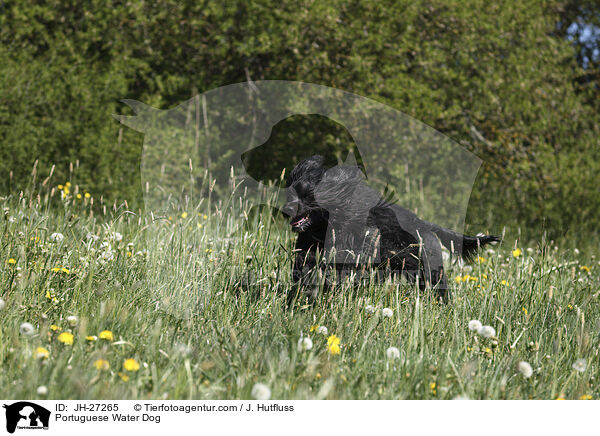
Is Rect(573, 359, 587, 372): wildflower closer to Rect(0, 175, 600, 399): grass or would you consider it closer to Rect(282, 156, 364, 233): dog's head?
Rect(0, 175, 600, 399): grass

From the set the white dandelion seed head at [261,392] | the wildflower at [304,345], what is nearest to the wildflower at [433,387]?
the wildflower at [304,345]

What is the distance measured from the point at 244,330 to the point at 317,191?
93 cm

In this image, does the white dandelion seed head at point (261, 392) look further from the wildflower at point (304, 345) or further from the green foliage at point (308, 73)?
the green foliage at point (308, 73)

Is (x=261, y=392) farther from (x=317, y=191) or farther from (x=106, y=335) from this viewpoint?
(x=317, y=191)

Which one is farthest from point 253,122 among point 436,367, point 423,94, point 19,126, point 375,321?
point 436,367

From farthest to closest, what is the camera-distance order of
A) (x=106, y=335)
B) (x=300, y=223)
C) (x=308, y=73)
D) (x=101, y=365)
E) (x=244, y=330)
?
(x=308, y=73), (x=300, y=223), (x=244, y=330), (x=106, y=335), (x=101, y=365)

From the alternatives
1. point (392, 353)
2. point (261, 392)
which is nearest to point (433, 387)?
point (392, 353)

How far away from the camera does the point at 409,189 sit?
670 centimetres

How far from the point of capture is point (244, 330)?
8.95 ft
